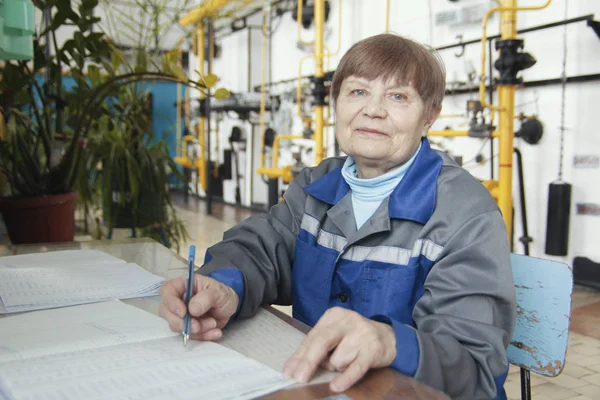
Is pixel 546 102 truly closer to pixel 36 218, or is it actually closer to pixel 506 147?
pixel 506 147

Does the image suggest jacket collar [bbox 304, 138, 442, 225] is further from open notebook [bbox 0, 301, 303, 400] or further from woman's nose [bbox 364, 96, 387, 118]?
open notebook [bbox 0, 301, 303, 400]

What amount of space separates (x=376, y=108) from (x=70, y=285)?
0.64 metres

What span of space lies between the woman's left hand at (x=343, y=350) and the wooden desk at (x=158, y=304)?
0.05 feet

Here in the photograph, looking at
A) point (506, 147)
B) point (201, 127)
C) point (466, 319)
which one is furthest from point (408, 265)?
A: point (201, 127)

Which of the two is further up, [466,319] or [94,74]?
[94,74]

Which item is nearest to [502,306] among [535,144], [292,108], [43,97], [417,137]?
[417,137]

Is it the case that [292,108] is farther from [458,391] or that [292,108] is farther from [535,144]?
[458,391]

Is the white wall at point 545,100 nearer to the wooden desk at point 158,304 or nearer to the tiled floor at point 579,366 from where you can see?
the tiled floor at point 579,366

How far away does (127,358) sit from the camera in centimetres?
64

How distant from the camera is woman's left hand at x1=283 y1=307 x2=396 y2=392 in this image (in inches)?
23.5

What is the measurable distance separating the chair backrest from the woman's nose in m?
0.37

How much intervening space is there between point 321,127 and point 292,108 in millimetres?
1376

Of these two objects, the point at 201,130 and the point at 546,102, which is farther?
the point at 201,130

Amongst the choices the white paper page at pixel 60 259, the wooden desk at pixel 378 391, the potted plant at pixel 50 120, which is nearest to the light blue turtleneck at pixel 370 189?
the wooden desk at pixel 378 391
